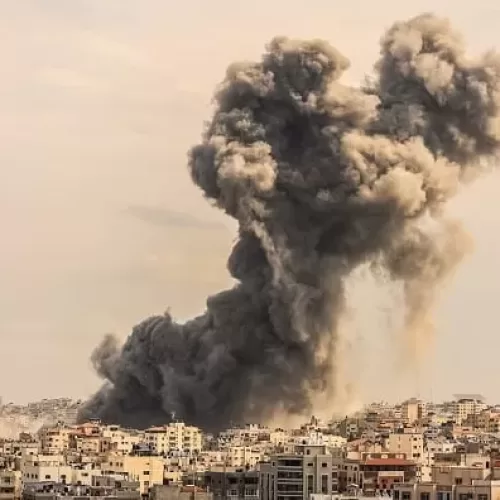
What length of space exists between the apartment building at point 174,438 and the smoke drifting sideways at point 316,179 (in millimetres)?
1749

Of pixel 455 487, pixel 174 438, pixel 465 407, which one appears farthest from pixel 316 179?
pixel 465 407

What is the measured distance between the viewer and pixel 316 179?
216ft

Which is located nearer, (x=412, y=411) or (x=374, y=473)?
(x=374, y=473)

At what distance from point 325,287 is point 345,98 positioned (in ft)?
18.0

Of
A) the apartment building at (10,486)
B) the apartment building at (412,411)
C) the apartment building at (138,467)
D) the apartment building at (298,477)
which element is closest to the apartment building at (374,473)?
the apartment building at (298,477)

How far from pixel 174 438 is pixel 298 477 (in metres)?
18.6

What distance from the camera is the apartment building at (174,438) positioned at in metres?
63.6

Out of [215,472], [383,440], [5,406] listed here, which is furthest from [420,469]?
[5,406]

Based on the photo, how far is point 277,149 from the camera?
66.2m

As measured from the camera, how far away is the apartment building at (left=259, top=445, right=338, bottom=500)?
46250mm

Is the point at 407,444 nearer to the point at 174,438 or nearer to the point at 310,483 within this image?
the point at 174,438

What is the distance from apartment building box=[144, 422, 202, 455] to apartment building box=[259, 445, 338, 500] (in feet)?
50.0

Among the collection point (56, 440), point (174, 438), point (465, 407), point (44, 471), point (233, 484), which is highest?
point (465, 407)

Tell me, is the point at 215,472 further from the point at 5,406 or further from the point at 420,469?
the point at 5,406
